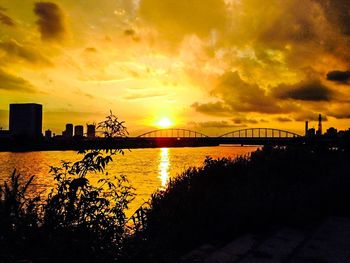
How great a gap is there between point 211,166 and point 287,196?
620 cm

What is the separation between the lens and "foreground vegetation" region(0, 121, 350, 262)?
4473 millimetres

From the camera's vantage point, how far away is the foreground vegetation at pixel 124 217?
4473 millimetres

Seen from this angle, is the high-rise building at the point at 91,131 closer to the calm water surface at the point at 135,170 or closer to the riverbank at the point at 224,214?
the calm water surface at the point at 135,170

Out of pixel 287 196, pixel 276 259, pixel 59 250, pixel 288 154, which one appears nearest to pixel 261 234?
Result: pixel 276 259

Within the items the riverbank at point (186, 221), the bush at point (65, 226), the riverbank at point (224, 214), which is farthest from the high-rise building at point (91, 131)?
the riverbank at point (224, 214)

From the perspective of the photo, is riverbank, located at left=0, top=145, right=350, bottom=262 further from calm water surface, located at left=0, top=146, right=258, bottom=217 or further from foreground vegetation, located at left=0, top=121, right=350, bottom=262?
calm water surface, located at left=0, top=146, right=258, bottom=217

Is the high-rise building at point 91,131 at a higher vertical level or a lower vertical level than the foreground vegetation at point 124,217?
higher

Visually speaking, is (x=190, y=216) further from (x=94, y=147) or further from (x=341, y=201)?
(x=341, y=201)

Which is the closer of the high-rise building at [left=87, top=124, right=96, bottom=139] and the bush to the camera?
the bush

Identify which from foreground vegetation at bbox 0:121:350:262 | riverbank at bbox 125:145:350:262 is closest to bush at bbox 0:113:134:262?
foreground vegetation at bbox 0:121:350:262

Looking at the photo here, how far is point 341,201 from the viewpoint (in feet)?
31.8

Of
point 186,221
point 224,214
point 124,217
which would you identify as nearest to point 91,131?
point 124,217

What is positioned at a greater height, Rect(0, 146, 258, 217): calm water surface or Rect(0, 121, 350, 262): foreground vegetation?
Rect(0, 121, 350, 262): foreground vegetation

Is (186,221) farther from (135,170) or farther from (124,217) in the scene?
(135,170)
